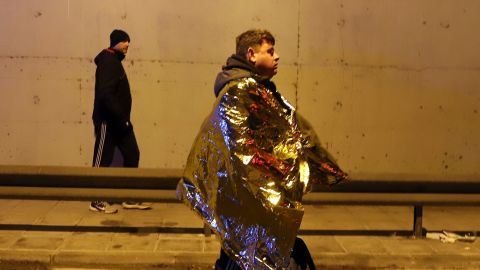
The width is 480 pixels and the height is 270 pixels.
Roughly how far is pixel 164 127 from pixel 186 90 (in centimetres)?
52

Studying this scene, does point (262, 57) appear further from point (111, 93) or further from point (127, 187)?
point (111, 93)

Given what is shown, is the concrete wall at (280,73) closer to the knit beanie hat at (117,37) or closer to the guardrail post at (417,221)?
the knit beanie hat at (117,37)

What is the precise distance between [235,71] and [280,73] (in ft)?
14.6

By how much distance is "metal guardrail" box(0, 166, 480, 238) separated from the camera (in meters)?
5.10

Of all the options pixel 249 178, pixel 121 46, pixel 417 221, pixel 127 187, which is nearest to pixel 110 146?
pixel 127 187

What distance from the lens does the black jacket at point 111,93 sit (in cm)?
562

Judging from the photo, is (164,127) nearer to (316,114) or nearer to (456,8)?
(316,114)

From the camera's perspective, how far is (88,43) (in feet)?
22.5

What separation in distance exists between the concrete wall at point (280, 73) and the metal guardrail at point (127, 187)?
1.71 meters

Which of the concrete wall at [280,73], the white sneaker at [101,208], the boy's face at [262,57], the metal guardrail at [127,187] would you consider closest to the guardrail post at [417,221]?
the metal guardrail at [127,187]

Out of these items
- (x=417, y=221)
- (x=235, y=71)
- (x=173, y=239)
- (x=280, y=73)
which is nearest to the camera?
(x=235, y=71)

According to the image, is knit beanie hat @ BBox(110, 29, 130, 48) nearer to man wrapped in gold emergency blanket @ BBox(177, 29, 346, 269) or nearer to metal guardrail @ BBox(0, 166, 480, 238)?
metal guardrail @ BBox(0, 166, 480, 238)

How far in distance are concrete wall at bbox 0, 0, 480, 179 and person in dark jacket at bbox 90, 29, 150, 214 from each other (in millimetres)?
1107

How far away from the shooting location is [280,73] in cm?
711
